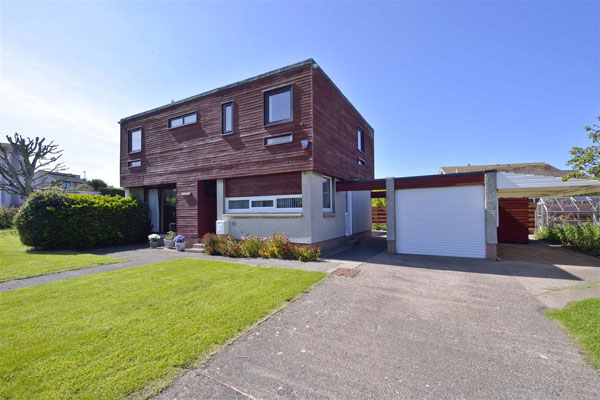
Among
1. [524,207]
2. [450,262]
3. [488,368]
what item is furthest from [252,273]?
[524,207]

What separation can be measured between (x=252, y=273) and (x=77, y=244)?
10082 mm

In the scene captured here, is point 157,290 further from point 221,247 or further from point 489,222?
point 489,222

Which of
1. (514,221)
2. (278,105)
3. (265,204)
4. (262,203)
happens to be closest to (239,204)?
(262,203)

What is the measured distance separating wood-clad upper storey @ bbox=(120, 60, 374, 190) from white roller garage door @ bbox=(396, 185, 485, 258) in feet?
11.4

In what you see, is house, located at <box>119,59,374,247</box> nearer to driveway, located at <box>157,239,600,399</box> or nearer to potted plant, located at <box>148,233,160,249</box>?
potted plant, located at <box>148,233,160,249</box>

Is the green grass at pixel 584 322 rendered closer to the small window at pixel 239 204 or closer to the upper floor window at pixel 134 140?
the small window at pixel 239 204

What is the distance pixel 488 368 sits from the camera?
281cm

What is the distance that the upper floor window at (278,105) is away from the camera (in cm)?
998

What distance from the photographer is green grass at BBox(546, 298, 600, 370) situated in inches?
121

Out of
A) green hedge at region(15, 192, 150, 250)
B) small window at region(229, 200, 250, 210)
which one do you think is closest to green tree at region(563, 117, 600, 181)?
small window at region(229, 200, 250, 210)

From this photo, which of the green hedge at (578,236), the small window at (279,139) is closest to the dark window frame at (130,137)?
the small window at (279,139)

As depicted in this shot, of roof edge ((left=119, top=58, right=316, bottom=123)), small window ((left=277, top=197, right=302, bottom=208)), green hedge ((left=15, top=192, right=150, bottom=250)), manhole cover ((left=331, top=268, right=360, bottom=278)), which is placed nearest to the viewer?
manhole cover ((left=331, top=268, right=360, bottom=278))

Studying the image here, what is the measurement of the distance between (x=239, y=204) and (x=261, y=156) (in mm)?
2437

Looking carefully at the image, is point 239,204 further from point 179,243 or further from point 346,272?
point 346,272
